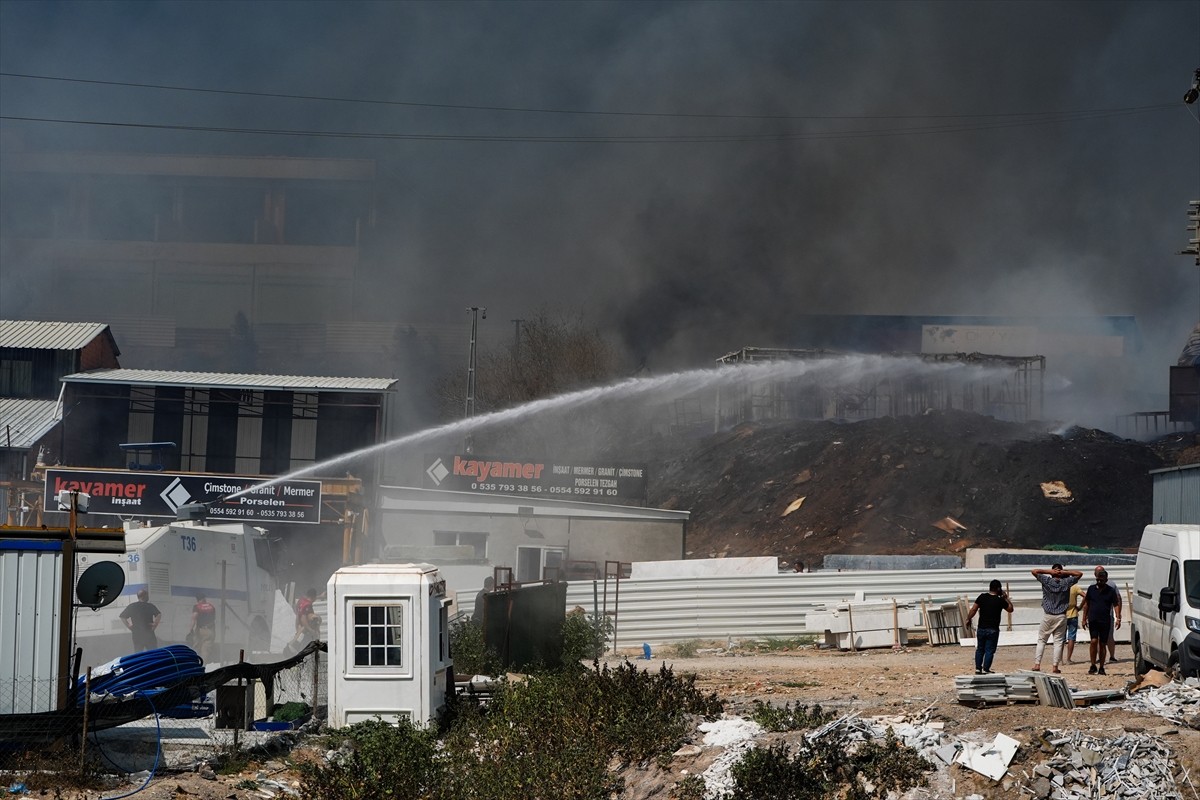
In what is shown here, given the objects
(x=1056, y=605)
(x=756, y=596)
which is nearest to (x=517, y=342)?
(x=756, y=596)

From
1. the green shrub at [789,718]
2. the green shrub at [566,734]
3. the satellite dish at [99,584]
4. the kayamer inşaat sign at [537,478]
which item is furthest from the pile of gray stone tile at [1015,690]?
the kayamer inşaat sign at [537,478]

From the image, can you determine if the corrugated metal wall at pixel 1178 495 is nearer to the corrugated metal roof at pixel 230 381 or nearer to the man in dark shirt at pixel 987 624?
the man in dark shirt at pixel 987 624

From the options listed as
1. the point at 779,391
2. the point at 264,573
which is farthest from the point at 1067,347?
the point at 264,573

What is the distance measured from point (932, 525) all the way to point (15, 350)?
3048 centimetres

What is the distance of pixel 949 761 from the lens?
10102mm

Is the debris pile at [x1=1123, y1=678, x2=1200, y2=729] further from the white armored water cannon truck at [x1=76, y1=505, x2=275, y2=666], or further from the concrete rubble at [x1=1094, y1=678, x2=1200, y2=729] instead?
the white armored water cannon truck at [x1=76, y1=505, x2=275, y2=666]

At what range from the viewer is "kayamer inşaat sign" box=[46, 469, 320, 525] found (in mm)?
30500

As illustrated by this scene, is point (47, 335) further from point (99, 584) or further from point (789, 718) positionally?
point (789, 718)

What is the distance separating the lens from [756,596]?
2422 centimetres

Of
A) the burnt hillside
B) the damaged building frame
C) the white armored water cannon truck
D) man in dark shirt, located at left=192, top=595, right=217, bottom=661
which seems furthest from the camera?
the damaged building frame

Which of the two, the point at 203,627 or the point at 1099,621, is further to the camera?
the point at 203,627

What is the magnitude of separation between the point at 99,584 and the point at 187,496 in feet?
64.5

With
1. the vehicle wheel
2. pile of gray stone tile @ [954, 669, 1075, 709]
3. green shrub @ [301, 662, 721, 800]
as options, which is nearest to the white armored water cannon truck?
green shrub @ [301, 662, 721, 800]

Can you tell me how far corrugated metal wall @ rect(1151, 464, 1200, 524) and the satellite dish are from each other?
22320 mm
